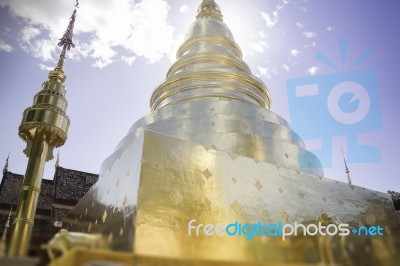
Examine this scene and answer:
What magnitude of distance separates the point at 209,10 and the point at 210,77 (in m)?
5.91

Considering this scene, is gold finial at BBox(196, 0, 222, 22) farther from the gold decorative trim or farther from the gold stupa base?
the gold stupa base

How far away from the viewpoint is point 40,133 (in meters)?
6.42

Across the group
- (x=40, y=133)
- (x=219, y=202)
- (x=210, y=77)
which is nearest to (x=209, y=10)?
(x=210, y=77)

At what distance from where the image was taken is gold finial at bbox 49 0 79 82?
7254mm

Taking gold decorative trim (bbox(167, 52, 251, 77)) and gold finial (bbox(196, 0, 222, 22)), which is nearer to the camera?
gold decorative trim (bbox(167, 52, 251, 77))

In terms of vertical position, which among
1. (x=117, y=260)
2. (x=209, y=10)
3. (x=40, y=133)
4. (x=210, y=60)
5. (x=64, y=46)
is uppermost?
(x=209, y=10)

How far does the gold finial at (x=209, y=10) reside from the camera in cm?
1421

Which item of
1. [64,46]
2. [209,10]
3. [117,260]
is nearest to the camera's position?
[117,260]

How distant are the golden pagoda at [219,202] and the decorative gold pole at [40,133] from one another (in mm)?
1044

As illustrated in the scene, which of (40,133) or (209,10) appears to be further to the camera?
(209,10)

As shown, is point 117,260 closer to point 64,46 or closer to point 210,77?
point 64,46

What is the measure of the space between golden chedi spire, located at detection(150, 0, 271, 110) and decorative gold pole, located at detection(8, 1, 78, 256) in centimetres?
297

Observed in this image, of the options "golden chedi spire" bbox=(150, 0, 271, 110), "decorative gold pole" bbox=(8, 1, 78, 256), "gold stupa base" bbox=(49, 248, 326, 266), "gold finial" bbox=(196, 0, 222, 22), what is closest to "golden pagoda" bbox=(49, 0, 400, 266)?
"gold stupa base" bbox=(49, 248, 326, 266)

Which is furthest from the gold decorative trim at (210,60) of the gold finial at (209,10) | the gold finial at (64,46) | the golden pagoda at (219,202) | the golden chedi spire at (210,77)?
the gold finial at (209,10)
